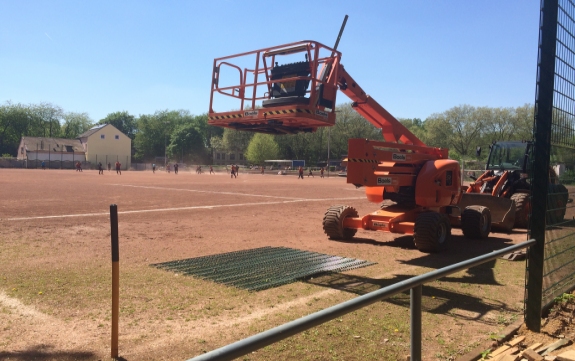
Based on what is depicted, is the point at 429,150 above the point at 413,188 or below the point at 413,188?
above

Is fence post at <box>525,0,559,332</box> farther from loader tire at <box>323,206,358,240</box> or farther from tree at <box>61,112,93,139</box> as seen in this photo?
tree at <box>61,112,93,139</box>

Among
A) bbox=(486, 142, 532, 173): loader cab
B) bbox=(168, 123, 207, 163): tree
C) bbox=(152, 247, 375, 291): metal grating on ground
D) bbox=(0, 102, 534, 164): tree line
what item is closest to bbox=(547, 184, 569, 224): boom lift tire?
bbox=(152, 247, 375, 291): metal grating on ground

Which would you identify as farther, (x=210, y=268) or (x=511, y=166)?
(x=511, y=166)

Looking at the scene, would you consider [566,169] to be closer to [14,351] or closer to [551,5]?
[551,5]

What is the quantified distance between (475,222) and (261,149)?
8423cm

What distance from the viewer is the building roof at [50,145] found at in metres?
101

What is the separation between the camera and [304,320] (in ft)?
7.11

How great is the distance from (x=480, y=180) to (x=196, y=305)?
1171 centimetres

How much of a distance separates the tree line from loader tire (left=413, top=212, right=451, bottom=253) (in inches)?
1990

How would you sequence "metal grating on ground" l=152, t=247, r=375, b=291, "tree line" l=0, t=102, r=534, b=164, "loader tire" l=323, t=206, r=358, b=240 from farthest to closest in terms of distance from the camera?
"tree line" l=0, t=102, r=534, b=164 → "loader tire" l=323, t=206, r=358, b=240 → "metal grating on ground" l=152, t=247, r=375, b=291

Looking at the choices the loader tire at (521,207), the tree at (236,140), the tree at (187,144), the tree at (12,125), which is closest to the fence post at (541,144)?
the loader tire at (521,207)

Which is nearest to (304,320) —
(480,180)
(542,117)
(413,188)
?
(542,117)

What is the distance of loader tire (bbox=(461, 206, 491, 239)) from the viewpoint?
Answer: 1164cm

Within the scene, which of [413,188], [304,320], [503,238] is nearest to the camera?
[304,320]
